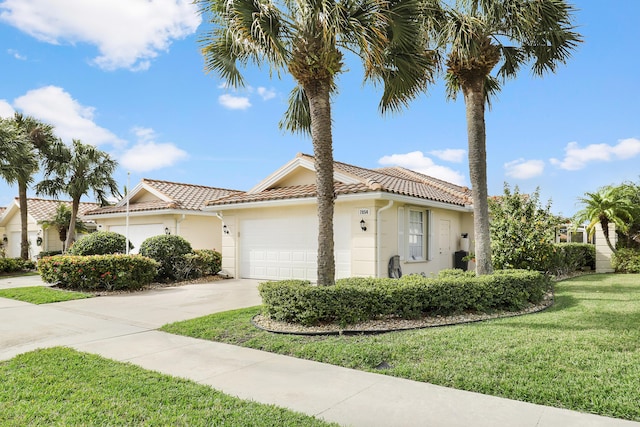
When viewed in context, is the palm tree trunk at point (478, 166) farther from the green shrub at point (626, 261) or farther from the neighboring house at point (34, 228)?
the neighboring house at point (34, 228)

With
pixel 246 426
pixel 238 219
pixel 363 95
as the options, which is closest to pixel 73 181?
pixel 238 219

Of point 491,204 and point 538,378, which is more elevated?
point 491,204

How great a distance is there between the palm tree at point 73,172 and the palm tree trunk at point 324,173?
2020 cm

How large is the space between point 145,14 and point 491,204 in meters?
11.3

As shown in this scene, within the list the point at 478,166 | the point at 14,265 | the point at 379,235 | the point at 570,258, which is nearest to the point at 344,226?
the point at 379,235

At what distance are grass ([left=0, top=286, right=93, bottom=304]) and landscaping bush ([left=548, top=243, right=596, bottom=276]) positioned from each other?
1485 centimetres

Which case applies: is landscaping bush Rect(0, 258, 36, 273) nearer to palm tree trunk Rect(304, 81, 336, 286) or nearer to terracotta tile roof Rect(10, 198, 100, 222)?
terracotta tile roof Rect(10, 198, 100, 222)

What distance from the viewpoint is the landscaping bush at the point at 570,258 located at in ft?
50.5

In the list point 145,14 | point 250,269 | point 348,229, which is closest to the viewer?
point 145,14

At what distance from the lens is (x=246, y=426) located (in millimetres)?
3580

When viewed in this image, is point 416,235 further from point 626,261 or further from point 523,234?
point 626,261

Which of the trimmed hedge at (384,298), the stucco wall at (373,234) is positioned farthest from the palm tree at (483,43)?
the stucco wall at (373,234)

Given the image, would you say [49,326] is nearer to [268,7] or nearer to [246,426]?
[246,426]

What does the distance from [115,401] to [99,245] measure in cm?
1218
